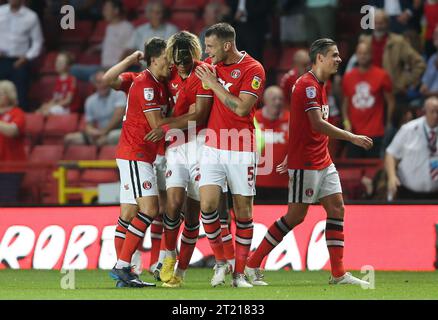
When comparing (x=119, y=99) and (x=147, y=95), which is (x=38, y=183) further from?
(x=147, y=95)

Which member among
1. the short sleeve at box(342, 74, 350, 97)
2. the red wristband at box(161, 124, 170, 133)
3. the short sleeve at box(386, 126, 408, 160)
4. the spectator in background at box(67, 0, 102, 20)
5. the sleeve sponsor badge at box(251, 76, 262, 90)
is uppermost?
the spectator in background at box(67, 0, 102, 20)

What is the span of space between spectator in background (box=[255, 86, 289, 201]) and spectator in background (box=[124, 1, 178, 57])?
274 centimetres

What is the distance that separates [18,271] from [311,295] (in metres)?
4.36

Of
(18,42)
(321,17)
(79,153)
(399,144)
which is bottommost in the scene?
(79,153)

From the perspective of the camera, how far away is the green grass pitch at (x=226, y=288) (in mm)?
9133

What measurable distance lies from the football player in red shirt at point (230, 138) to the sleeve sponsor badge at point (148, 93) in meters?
0.44

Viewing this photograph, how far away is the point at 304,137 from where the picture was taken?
406 inches

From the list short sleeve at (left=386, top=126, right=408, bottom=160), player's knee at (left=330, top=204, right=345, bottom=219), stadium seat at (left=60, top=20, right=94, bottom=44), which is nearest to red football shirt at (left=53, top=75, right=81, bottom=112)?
stadium seat at (left=60, top=20, right=94, bottom=44)

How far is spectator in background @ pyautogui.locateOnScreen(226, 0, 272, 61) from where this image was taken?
51.9 ft

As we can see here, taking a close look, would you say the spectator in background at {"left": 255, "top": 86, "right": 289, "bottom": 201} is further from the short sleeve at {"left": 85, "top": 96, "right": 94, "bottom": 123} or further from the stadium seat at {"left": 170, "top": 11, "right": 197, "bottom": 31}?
the stadium seat at {"left": 170, "top": 11, "right": 197, "bottom": 31}

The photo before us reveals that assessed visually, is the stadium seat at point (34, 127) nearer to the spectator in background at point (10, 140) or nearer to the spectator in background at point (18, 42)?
the spectator in background at point (18, 42)

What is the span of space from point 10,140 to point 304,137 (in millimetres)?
6044

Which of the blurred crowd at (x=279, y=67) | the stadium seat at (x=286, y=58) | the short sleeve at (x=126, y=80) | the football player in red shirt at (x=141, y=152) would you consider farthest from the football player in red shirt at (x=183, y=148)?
the stadium seat at (x=286, y=58)

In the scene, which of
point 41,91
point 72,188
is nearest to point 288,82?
point 72,188
